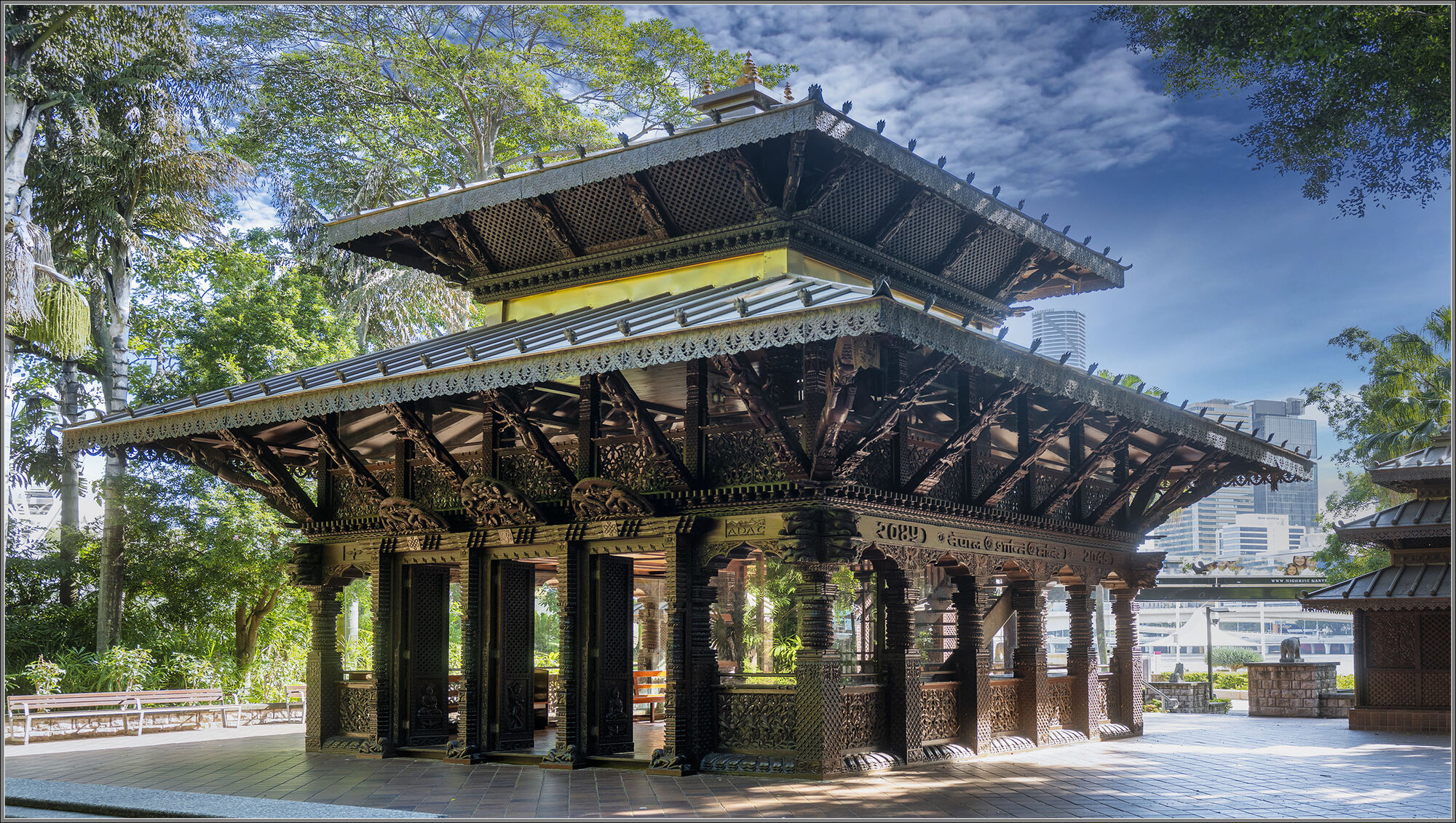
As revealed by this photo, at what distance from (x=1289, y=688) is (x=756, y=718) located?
12.1 m

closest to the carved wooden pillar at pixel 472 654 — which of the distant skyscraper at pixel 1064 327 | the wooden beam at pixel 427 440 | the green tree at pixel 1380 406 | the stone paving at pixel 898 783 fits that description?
the stone paving at pixel 898 783

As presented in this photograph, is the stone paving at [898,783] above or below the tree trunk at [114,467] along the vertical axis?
below

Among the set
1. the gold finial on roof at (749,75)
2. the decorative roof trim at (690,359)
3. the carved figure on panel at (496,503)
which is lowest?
the carved figure on panel at (496,503)

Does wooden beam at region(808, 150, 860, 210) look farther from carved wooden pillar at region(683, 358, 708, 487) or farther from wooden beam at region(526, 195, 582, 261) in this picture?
wooden beam at region(526, 195, 582, 261)

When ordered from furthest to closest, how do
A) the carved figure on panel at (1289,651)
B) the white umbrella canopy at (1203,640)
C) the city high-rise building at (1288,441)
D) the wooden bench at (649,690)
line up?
the white umbrella canopy at (1203,640)
the carved figure on panel at (1289,651)
the wooden bench at (649,690)
the city high-rise building at (1288,441)

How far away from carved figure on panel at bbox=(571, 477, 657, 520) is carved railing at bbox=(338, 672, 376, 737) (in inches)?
135

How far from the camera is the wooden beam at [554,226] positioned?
1232 cm

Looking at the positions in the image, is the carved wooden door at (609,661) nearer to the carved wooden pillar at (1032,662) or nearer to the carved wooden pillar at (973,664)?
the carved wooden pillar at (973,664)

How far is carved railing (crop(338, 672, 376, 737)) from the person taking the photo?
12836 mm

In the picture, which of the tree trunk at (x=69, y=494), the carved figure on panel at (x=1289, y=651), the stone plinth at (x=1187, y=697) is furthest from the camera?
the tree trunk at (x=69, y=494)

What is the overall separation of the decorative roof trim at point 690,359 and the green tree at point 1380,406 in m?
14.2

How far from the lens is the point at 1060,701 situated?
14039 mm

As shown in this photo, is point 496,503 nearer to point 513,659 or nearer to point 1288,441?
point 513,659

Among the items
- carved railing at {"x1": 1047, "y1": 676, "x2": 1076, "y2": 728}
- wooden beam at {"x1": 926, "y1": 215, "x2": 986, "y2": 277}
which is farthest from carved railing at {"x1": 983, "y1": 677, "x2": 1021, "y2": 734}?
wooden beam at {"x1": 926, "y1": 215, "x2": 986, "y2": 277}
